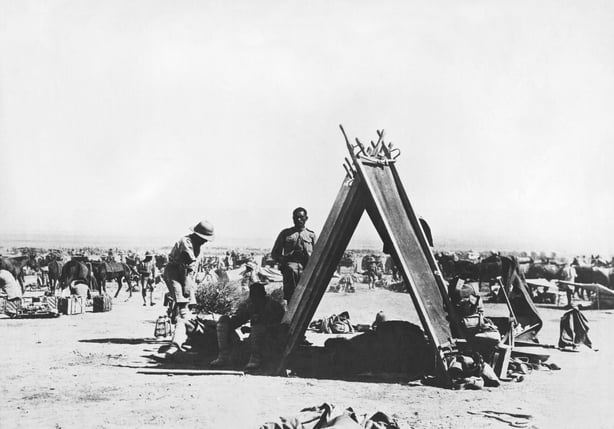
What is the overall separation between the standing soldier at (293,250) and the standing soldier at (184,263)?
1.51 m

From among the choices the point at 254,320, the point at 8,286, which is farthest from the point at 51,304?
the point at 254,320

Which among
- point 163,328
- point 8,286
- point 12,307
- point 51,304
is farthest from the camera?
point 51,304

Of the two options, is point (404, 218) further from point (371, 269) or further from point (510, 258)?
point (371, 269)

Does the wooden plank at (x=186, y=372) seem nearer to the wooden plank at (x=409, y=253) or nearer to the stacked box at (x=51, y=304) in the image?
the wooden plank at (x=409, y=253)

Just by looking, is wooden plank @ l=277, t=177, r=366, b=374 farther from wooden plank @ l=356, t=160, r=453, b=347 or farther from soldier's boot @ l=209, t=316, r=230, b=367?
soldier's boot @ l=209, t=316, r=230, b=367

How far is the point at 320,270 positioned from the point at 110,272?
16.1 m

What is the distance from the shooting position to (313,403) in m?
7.76

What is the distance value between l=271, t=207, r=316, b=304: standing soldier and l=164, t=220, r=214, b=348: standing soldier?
151cm

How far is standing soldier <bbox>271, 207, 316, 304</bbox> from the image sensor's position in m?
11.2

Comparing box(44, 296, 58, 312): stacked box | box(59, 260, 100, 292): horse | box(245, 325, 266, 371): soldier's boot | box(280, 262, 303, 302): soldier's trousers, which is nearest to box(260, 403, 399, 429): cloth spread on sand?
box(245, 325, 266, 371): soldier's boot

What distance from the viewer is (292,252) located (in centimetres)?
1123

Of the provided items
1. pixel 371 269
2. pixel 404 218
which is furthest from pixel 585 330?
pixel 371 269

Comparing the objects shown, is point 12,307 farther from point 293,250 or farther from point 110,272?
point 293,250

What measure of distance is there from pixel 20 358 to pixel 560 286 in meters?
17.5
